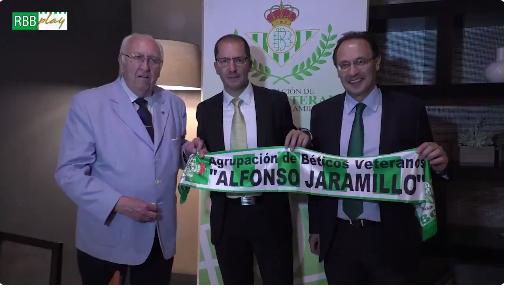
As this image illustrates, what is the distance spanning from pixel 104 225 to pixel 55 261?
9.5 inches

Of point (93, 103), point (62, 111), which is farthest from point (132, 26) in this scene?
point (93, 103)

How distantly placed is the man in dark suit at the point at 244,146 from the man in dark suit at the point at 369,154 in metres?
0.26

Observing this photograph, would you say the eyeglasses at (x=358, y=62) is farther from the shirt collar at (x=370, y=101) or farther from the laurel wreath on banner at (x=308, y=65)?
the laurel wreath on banner at (x=308, y=65)

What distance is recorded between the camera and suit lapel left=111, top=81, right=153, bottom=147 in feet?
6.40

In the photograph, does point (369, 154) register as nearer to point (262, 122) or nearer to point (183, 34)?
point (262, 122)

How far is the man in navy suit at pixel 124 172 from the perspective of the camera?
188cm

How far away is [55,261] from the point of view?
1.88m

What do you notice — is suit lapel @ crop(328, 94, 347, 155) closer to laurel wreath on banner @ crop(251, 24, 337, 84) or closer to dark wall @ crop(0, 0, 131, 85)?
laurel wreath on banner @ crop(251, 24, 337, 84)

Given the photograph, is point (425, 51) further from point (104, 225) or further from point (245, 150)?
point (104, 225)

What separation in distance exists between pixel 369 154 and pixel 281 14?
3.70 feet

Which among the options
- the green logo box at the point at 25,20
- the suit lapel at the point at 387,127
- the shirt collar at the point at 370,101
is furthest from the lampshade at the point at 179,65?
the suit lapel at the point at 387,127

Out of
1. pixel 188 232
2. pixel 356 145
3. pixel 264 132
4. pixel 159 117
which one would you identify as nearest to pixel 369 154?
pixel 356 145

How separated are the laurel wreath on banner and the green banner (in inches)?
28.2

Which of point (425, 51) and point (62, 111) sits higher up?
point (425, 51)
